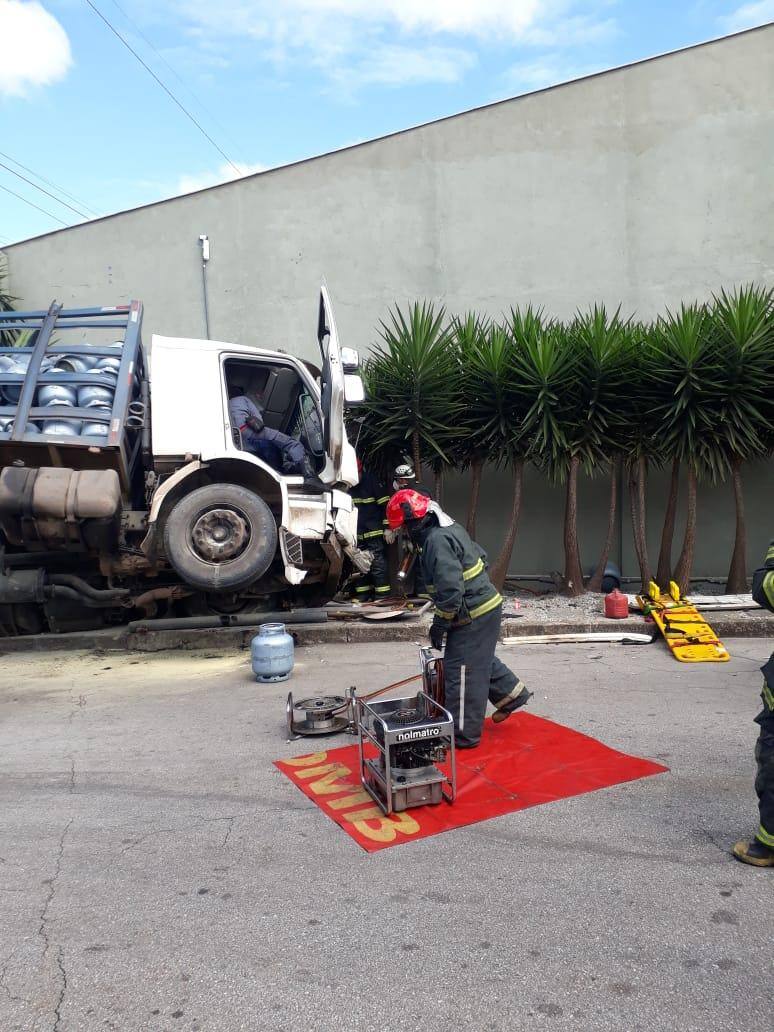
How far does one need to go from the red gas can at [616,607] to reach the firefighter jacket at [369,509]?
2.77 m

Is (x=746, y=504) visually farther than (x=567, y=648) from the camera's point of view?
Yes

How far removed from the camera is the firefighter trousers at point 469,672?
445 cm

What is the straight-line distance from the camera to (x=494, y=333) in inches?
382

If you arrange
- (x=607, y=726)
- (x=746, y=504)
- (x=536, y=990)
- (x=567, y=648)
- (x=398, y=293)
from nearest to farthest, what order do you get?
(x=536, y=990) → (x=607, y=726) → (x=567, y=648) → (x=746, y=504) → (x=398, y=293)

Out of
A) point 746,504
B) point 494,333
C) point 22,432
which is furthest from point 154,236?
point 746,504

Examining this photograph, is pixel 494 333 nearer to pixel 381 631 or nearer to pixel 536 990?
pixel 381 631

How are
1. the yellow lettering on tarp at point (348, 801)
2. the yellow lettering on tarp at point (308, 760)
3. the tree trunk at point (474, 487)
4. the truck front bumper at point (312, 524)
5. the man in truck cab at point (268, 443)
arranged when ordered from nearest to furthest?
1. the yellow lettering on tarp at point (348, 801)
2. the yellow lettering on tarp at point (308, 760)
3. the truck front bumper at point (312, 524)
4. the man in truck cab at point (268, 443)
5. the tree trunk at point (474, 487)

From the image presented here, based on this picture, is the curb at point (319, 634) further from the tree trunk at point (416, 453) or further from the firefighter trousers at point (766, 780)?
the firefighter trousers at point (766, 780)

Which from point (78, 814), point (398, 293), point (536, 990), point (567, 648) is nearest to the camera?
point (536, 990)

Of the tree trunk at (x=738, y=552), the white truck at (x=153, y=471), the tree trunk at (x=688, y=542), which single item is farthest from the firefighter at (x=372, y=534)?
the tree trunk at (x=738, y=552)

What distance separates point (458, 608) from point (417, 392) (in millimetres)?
5488

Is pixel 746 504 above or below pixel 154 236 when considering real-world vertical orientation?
below

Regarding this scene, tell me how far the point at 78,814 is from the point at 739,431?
809cm

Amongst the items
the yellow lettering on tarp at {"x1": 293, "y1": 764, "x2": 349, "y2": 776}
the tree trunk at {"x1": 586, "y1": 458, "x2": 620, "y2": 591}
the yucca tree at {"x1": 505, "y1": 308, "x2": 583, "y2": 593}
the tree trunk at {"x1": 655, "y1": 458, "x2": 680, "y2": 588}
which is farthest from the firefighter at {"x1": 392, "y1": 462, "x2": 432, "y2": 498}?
the yellow lettering on tarp at {"x1": 293, "y1": 764, "x2": 349, "y2": 776}
